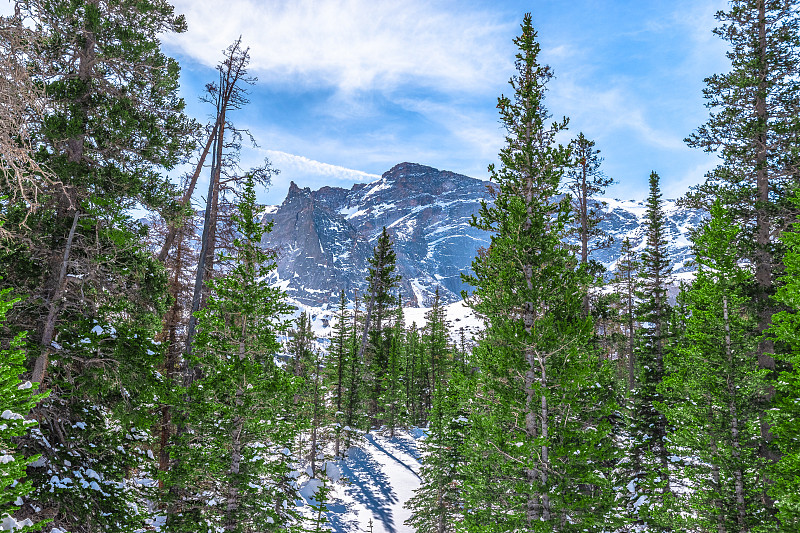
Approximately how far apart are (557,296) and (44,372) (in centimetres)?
1218

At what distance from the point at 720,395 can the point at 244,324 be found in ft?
51.3

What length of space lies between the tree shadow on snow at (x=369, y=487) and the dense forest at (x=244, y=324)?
12.3m

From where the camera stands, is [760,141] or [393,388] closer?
[760,141]

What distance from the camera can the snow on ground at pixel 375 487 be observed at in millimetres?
23188

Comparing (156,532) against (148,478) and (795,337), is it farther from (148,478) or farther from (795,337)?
(795,337)

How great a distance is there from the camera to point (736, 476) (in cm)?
1302

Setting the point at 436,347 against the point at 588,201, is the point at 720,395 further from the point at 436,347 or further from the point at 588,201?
the point at 436,347

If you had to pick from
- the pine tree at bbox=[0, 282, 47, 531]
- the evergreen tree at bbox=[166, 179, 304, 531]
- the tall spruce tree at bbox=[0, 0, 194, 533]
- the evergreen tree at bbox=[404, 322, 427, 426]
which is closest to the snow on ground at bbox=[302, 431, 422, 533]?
the evergreen tree at bbox=[404, 322, 427, 426]

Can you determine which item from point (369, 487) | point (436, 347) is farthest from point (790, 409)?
point (436, 347)

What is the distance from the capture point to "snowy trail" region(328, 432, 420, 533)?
2319cm

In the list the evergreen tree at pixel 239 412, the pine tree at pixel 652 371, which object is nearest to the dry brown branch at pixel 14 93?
the evergreen tree at pixel 239 412

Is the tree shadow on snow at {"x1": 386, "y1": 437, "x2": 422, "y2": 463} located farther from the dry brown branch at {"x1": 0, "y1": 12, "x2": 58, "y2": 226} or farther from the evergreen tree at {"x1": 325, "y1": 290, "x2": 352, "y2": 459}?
the dry brown branch at {"x1": 0, "y1": 12, "x2": 58, "y2": 226}

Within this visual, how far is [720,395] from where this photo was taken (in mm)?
13766

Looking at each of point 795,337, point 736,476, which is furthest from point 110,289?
point 736,476
